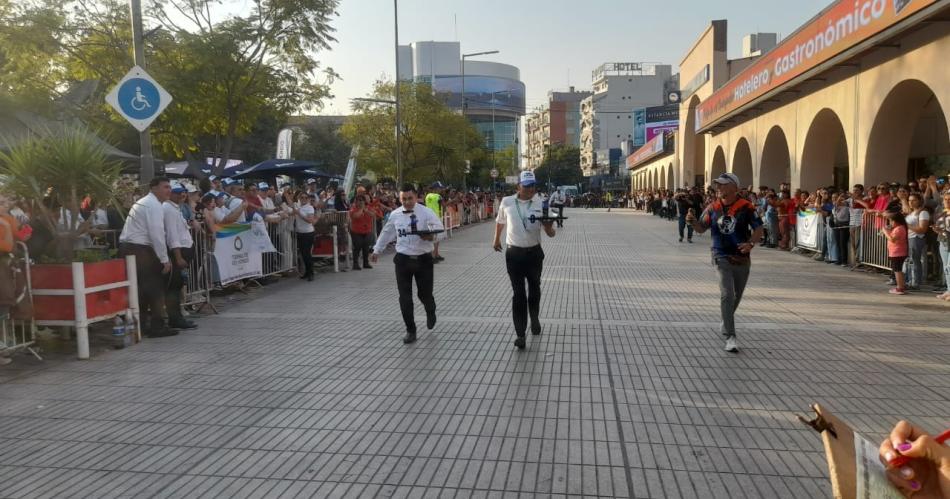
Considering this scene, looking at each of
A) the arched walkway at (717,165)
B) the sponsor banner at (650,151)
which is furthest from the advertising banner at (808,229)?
the sponsor banner at (650,151)

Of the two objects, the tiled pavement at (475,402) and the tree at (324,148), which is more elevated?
the tree at (324,148)

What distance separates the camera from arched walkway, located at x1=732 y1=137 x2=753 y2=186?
29.2 metres

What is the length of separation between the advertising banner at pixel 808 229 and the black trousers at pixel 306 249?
11.2 m

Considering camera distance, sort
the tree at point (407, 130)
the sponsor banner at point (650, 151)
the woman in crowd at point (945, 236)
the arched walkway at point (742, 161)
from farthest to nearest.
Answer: the sponsor banner at point (650, 151), the tree at point (407, 130), the arched walkway at point (742, 161), the woman in crowd at point (945, 236)

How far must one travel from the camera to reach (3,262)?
21.3 feet

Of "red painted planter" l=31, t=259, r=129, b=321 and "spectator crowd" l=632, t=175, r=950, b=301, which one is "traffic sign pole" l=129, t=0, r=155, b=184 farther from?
"spectator crowd" l=632, t=175, r=950, b=301

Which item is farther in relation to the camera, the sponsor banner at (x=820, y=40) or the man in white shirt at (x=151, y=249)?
the sponsor banner at (x=820, y=40)

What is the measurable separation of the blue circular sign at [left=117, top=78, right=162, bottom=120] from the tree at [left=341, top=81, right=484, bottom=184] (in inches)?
1079

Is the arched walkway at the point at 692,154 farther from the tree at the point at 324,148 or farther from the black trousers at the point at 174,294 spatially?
the black trousers at the point at 174,294

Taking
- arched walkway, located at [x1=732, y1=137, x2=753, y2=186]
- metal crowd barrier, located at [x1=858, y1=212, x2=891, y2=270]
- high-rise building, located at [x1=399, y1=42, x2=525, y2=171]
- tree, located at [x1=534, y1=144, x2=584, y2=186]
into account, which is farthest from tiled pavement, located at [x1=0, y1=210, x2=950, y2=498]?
high-rise building, located at [x1=399, y1=42, x2=525, y2=171]

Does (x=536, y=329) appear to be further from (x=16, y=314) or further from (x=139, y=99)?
(x=139, y=99)

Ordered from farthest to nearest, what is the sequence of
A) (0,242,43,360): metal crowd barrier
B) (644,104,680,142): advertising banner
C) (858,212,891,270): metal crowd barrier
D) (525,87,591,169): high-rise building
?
(525,87,591,169): high-rise building → (644,104,680,142): advertising banner → (858,212,891,270): metal crowd barrier → (0,242,43,360): metal crowd barrier

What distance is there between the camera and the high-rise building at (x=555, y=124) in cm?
14988

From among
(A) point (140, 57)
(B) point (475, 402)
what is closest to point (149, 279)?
(A) point (140, 57)
